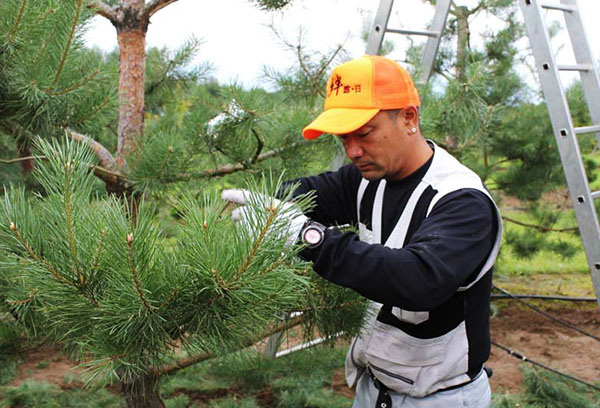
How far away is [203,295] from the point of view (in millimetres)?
1020

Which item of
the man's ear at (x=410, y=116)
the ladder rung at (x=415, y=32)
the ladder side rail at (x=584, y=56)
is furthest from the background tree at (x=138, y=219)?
the ladder side rail at (x=584, y=56)

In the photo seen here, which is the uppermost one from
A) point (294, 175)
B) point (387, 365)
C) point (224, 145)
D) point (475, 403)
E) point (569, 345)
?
point (224, 145)

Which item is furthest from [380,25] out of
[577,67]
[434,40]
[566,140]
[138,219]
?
[138,219]

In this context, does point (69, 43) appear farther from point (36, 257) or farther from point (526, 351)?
point (526, 351)

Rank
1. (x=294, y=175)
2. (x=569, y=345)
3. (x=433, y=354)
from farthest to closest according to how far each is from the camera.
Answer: (x=569, y=345), (x=294, y=175), (x=433, y=354)

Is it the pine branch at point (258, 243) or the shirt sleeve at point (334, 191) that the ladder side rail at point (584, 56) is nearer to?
the shirt sleeve at point (334, 191)

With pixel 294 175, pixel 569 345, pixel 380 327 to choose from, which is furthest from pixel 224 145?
pixel 569 345

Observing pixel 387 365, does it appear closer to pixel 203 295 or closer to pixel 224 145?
pixel 203 295

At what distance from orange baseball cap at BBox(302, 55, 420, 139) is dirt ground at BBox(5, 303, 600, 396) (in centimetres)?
181

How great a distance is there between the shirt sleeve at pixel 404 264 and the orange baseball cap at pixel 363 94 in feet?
0.93

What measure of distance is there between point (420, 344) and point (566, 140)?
3.58 ft

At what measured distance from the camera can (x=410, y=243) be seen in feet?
3.72

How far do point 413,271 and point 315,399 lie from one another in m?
1.63

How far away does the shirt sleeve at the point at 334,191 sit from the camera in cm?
167
